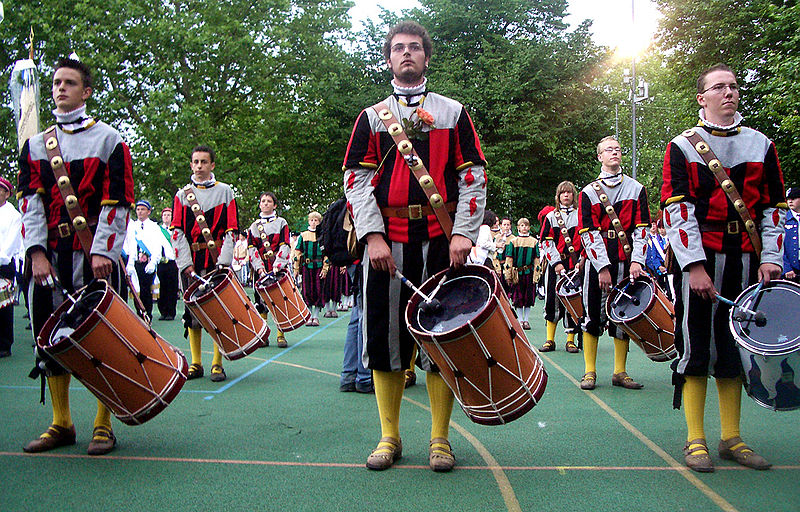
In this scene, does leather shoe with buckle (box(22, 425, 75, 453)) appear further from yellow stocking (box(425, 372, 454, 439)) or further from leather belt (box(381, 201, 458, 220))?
leather belt (box(381, 201, 458, 220))

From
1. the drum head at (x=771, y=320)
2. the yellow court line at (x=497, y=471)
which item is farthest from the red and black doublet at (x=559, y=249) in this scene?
the drum head at (x=771, y=320)

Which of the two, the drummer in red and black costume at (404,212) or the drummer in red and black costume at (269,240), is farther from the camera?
the drummer in red and black costume at (269,240)

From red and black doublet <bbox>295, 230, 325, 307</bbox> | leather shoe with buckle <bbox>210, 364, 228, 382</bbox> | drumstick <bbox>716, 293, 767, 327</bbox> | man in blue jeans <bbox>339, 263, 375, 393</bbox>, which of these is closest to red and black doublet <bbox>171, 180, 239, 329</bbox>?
leather shoe with buckle <bbox>210, 364, 228, 382</bbox>

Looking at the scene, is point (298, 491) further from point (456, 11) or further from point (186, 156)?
point (456, 11)

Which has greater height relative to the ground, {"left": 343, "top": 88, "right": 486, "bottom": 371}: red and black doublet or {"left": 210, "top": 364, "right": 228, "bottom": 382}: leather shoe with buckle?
{"left": 343, "top": 88, "right": 486, "bottom": 371}: red and black doublet

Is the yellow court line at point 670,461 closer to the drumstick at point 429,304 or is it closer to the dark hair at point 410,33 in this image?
the drumstick at point 429,304

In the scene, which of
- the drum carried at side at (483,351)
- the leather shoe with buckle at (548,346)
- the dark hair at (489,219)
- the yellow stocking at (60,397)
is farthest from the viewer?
the dark hair at (489,219)

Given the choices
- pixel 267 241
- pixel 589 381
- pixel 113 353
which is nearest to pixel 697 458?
pixel 589 381

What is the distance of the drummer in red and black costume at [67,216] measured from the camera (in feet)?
14.0

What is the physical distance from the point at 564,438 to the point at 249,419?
2249 millimetres

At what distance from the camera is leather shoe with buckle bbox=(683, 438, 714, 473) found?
12.9 feet

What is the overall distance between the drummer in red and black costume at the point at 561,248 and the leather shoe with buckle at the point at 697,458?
4216mm

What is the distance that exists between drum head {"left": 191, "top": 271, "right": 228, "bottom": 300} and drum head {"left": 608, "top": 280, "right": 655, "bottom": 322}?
3.36 metres

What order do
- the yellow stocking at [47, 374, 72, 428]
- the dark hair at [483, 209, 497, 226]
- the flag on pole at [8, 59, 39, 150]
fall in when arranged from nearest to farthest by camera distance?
the yellow stocking at [47, 374, 72, 428] < the dark hair at [483, 209, 497, 226] < the flag on pole at [8, 59, 39, 150]
